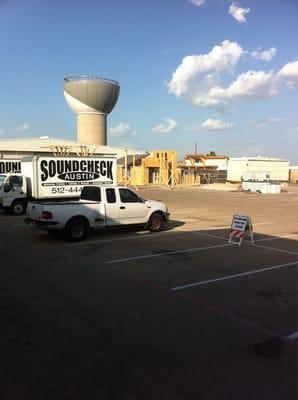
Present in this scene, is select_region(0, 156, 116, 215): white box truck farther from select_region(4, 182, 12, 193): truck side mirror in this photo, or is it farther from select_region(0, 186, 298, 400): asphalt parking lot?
select_region(0, 186, 298, 400): asphalt parking lot

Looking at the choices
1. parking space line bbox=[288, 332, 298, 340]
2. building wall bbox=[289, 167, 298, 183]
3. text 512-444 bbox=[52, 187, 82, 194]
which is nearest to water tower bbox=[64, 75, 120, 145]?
building wall bbox=[289, 167, 298, 183]

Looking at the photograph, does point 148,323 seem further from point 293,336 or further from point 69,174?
point 69,174

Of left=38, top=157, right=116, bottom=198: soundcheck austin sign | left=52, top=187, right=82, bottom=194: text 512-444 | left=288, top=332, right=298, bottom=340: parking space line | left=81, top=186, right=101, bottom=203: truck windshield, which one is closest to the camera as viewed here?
left=288, top=332, right=298, bottom=340: parking space line

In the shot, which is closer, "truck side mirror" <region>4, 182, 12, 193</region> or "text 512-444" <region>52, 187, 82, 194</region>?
"truck side mirror" <region>4, 182, 12, 193</region>

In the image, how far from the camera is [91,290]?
8062 mm

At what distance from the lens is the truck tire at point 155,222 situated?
51.6ft

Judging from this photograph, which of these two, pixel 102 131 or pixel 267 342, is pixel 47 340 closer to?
pixel 267 342

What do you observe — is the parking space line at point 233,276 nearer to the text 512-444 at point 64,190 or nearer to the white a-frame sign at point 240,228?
the white a-frame sign at point 240,228

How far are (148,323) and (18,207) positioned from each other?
16990 millimetres

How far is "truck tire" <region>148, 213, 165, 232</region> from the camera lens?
15.7 m

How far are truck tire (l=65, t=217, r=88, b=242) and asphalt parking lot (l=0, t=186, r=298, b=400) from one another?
4.13ft

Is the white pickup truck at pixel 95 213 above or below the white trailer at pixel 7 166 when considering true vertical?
below

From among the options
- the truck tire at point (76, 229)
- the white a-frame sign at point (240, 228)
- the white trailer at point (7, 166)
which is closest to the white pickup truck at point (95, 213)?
the truck tire at point (76, 229)

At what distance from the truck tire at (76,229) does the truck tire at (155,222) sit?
2.65m
